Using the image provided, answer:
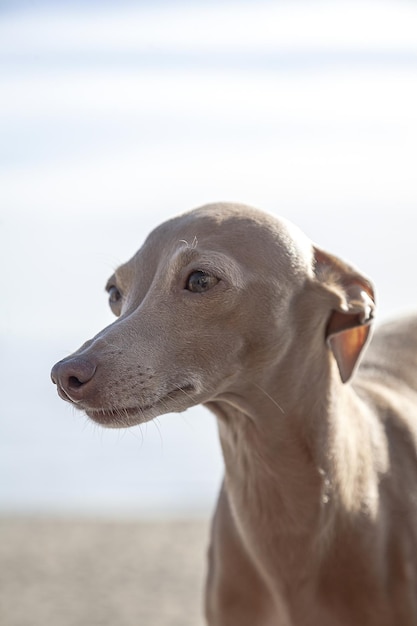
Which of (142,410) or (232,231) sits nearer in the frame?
(142,410)

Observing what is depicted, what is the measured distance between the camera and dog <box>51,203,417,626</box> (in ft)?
9.13

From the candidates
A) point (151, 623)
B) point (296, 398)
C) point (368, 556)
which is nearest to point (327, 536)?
point (368, 556)

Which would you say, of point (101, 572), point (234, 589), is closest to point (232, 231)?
point (234, 589)

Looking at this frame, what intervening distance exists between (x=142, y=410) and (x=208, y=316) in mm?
291

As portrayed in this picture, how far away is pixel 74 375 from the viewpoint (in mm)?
2596

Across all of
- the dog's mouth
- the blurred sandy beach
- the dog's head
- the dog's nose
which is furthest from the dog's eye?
the blurred sandy beach

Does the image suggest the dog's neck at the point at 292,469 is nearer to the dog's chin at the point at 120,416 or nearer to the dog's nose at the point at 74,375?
→ the dog's chin at the point at 120,416

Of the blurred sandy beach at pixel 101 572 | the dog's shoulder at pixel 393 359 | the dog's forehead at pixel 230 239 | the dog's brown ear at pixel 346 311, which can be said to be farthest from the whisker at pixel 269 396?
the blurred sandy beach at pixel 101 572

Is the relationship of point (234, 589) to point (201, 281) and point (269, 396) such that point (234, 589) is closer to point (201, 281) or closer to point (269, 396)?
point (269, 396)

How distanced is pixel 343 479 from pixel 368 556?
0.22 meters

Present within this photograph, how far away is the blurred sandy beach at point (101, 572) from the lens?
537 cm

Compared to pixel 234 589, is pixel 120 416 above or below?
above

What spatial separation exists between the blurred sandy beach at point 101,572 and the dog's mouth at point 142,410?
2.67 m

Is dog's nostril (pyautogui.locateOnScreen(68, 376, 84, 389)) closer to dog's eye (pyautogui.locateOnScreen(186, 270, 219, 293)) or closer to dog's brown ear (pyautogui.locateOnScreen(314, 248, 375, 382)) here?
dog's eye (pyautogui.locateOnScreen(186, 270, 219, 293))
